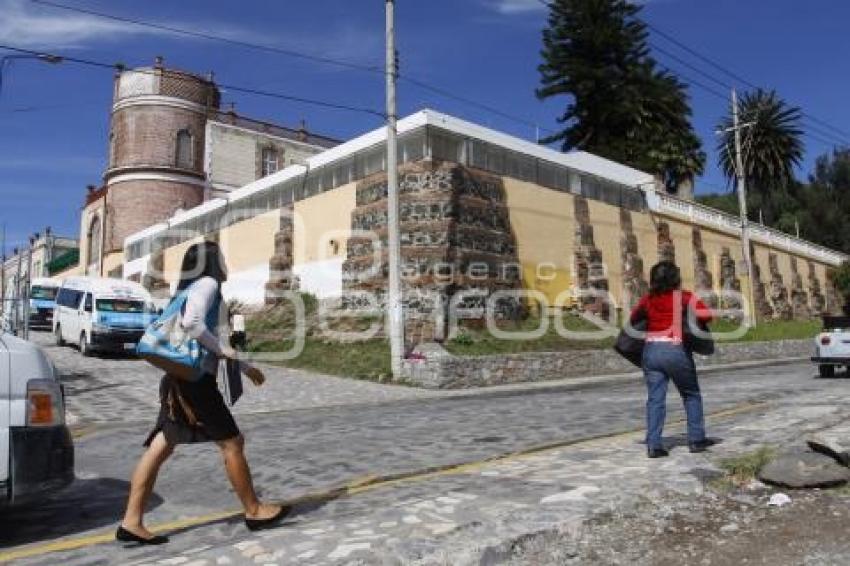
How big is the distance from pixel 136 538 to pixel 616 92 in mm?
44275

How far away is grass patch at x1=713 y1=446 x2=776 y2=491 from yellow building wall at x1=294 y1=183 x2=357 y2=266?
20.7m

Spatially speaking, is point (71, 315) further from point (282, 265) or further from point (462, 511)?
point (462, 511)

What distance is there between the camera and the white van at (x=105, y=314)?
23.1 meters

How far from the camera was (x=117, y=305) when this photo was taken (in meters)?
23.8

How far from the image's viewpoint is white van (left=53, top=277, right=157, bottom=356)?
23125mm

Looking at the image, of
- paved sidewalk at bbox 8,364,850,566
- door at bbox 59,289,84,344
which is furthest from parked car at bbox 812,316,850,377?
door at bbox 59,289,84,344

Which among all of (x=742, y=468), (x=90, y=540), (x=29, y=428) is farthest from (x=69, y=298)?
(x=742, y=468)

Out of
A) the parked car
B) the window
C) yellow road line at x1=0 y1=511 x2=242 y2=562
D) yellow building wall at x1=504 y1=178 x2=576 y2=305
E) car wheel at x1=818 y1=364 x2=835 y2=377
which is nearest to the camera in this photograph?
yellow road line at x1=0 y1=511 x2=242 y2=562

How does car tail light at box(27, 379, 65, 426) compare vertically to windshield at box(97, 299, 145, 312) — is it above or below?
below

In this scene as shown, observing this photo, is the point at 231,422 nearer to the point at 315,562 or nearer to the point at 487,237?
the point at 315,562

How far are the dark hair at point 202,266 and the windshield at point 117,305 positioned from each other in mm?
20556

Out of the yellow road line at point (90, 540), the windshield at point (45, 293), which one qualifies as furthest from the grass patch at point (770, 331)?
the windshield at point (45, 293)

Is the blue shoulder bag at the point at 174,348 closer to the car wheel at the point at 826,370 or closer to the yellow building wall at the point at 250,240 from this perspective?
the car wheel at the point at 826,370

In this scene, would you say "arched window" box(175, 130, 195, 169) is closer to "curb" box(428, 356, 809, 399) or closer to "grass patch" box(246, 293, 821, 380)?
"grass patch" box(246, 293, 821, 380)
